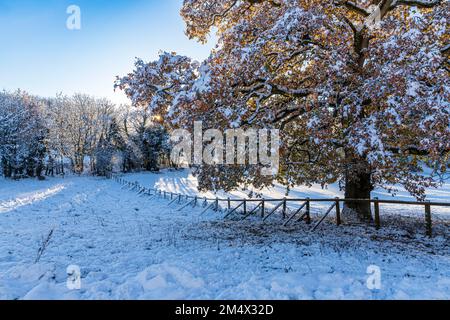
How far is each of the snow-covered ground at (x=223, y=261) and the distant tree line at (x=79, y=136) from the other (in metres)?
41.7

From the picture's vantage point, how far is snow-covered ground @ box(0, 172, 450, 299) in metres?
5.07

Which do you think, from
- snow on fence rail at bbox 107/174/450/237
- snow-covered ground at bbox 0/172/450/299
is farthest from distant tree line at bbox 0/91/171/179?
snow-covered ground at bbox 0/172/450/299

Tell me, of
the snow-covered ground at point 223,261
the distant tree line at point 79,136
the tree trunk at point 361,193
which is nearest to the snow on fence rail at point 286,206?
the tree trunk at point 361,193

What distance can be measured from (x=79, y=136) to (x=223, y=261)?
61.6 m

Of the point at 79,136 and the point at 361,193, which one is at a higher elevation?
the point at 79,136

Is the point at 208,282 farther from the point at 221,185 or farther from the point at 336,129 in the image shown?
the point at 336,129

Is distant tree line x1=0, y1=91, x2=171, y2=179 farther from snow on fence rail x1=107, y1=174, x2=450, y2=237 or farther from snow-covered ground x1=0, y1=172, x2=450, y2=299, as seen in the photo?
snow-covered ground x1=0, y1=172, x2=450, y2=299

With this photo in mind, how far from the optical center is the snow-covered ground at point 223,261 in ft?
16.6

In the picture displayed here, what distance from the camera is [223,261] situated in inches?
275

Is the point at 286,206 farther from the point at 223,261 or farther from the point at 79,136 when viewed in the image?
the point at 79,136

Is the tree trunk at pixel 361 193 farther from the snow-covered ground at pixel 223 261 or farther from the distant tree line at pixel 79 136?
the distant tree line at pixel 79 136

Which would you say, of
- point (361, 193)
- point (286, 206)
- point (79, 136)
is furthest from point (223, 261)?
point (79, 136)

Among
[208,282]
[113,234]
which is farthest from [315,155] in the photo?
[113,234]

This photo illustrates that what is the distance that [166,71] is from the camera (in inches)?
421
